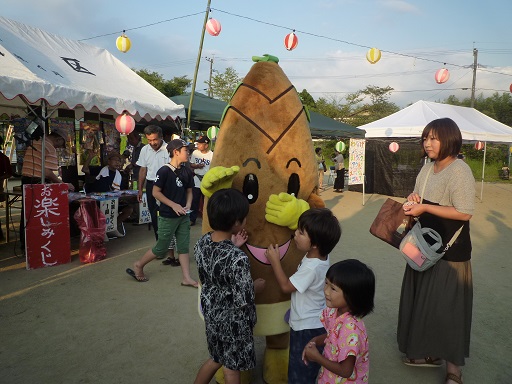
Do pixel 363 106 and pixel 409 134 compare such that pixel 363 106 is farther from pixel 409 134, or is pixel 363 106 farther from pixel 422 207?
pixel 422 207

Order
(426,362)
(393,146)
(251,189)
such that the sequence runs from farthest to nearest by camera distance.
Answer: (393,146)
(426,362)
(251,189)

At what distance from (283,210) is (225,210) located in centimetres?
46

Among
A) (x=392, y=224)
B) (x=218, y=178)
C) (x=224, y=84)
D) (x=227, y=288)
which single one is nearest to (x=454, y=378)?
(x=392, y=224)

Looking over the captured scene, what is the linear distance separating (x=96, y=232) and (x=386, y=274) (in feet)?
12.3

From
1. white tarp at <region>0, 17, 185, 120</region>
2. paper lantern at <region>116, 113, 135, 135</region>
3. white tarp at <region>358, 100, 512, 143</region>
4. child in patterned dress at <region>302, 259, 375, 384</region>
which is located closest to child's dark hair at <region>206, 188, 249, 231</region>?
child in patterned dress at <region>302, 259, 375, 384</region>

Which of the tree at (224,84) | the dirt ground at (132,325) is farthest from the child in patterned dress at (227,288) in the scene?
the tree at (224,84)

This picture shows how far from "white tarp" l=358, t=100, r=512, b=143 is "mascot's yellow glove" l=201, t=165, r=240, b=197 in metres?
9.10

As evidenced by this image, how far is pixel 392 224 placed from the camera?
2.52 metres

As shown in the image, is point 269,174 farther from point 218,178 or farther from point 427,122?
point 427,122

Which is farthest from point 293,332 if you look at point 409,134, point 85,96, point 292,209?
point 409,134

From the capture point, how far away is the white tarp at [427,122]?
1025 cm

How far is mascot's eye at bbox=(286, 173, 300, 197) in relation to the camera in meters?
2.38

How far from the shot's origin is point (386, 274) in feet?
15.4

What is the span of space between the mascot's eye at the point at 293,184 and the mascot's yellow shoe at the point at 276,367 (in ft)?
3.28
